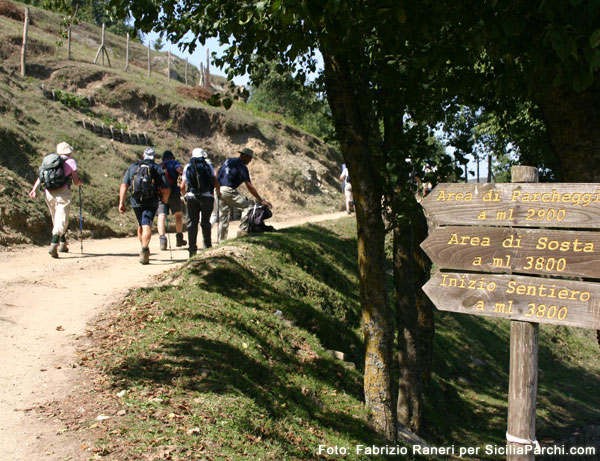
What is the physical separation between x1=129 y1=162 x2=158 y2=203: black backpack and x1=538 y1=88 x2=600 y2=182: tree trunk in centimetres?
726

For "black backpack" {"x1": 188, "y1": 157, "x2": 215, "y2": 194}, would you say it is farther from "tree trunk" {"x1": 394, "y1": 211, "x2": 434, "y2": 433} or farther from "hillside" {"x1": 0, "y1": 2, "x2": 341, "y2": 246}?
"hillside" {"x1": 0, "y1": 2, "x2": 341, "y2": 246}

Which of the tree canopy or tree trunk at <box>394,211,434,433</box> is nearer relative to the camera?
the tree canopy

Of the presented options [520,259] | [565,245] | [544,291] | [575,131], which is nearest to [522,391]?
[544,291]

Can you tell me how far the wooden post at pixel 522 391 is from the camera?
147 inches

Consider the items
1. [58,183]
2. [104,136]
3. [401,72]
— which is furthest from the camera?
[104,136]

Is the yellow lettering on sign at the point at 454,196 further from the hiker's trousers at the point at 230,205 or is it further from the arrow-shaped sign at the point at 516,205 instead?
the hiker's trousers at the point at 230,205

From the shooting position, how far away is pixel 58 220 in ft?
36.0

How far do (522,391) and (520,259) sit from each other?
0.83 metres

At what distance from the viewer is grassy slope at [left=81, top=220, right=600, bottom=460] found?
512cm

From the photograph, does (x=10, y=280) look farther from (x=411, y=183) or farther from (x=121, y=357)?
(x=411, y=183)

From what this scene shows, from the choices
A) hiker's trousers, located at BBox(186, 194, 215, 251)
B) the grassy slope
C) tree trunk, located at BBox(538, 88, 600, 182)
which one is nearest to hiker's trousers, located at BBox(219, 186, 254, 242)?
hiker's trousers, located at BBox(186, 194, 215, 251)

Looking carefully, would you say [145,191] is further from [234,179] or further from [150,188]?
[234,179]

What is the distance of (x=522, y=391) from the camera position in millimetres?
3764

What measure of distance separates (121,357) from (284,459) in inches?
82.4
